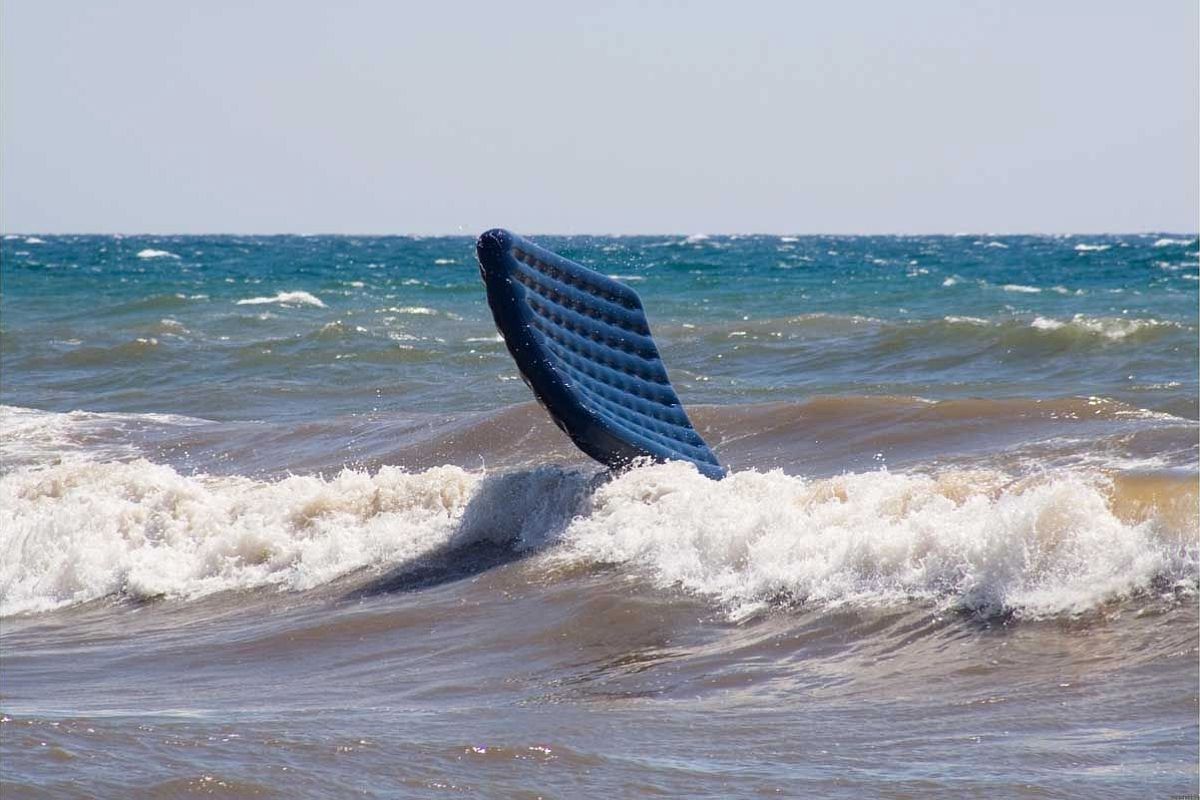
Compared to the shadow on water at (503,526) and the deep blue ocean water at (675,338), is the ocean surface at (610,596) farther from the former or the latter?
the deep blue ocean water at (675,338)

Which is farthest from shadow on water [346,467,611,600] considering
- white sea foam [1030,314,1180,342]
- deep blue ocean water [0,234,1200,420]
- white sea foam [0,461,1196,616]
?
white sea foam [1030,314,1180,342]

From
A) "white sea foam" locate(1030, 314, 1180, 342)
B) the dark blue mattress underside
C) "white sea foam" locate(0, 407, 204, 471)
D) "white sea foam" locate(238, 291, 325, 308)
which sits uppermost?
the dark blue mattress underside

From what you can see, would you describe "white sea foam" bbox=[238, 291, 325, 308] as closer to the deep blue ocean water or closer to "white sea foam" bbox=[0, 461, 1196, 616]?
the deep blue ocean water

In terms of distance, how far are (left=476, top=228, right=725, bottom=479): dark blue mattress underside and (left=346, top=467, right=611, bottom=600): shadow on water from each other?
1.05 feet

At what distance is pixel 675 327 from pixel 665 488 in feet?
51.9

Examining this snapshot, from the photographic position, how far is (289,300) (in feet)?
114

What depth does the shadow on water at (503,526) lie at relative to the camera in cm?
902

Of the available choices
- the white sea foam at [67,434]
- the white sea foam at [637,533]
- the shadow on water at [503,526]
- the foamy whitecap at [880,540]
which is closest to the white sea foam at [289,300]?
the white sea foam at [67,434]

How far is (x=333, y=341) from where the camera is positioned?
2333cm

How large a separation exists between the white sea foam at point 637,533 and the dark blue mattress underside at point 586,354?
1.12 feet

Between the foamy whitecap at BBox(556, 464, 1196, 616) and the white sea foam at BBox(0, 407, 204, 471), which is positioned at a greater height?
the foamy whitecap at BBox(556, 464, 1196, 616)

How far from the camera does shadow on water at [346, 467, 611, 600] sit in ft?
29.6

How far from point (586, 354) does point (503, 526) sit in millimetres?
1103

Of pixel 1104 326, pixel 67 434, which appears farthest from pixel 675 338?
pixel 67 434
